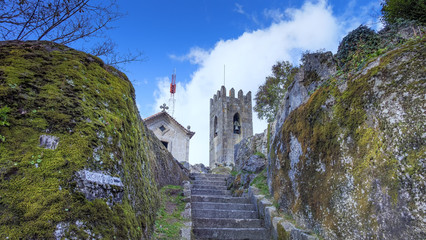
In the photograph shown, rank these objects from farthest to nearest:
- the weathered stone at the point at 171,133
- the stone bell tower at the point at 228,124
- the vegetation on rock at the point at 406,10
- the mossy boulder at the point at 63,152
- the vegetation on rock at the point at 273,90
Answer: the stone bell tower at the point at 228,124
the weathered stone at the point at 171,133
the vegetation on rock at the point at 273,90
the vegetation on rock at the point at 406,10
the mossy boulder at the point at 63,152

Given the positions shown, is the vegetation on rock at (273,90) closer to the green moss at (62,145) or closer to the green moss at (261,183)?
the green moss at (261,183)

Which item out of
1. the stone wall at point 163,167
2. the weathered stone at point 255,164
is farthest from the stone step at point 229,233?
the weathered stone at point 255,164

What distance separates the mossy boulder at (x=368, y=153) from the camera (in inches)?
83.4

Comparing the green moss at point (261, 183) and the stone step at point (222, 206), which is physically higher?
the green moss at point (261, 183)

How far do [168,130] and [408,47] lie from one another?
17451mm

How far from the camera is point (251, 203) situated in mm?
6113

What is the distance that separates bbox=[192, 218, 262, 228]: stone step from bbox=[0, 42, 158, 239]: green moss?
195 cm

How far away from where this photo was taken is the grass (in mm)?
3836

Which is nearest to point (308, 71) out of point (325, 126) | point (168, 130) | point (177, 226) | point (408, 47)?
point (325, 126)

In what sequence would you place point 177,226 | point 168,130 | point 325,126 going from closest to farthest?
point 325,126, point 177,226, point 168,130

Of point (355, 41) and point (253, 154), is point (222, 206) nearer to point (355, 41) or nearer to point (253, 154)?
point (253, 154)

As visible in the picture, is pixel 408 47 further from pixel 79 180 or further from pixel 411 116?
pixel 79 180

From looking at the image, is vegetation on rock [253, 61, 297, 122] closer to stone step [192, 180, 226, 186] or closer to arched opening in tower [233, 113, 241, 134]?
stone step [192, 180, 226, 186]

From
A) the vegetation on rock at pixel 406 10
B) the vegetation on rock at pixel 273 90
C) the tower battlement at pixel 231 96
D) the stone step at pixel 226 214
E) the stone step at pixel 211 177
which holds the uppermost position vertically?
the tower battlement at pixel 231 96
